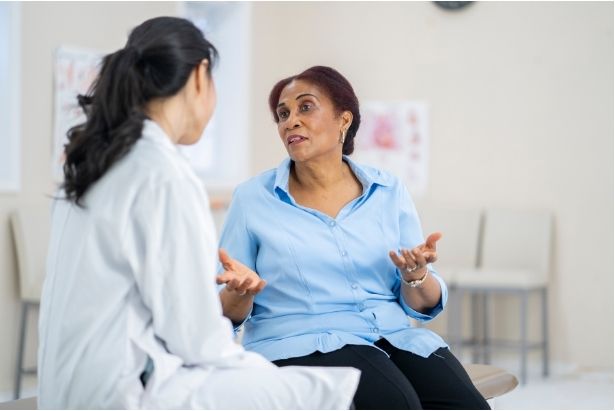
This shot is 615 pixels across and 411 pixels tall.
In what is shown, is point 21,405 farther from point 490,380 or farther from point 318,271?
point 490,380

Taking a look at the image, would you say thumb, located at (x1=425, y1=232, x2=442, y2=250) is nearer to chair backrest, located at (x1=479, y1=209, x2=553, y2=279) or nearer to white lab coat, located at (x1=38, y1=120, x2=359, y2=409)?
white lab coat, located at (x1=38, y1=120, x2=359, y2=409)

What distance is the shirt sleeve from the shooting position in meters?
2.43

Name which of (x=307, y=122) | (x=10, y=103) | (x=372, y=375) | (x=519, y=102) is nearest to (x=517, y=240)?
(x=519, y=102)

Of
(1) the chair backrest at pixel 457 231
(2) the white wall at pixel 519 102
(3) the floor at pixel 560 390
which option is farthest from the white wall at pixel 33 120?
(3) the floor at pixel 560 390

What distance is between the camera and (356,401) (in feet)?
6.95

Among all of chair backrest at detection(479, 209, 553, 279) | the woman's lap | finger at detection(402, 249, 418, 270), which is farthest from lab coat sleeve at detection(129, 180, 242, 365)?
chair backrest at detection(479, 209, 553, 279)

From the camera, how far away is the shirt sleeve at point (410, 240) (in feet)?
7.98

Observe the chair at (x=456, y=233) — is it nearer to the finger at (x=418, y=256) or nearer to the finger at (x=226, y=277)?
the finger at (x=418, y=256)

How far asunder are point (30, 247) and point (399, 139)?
2409 mm

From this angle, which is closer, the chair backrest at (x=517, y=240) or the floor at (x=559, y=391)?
the floor at (x=559, y=391)

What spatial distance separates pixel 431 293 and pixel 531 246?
3.36m

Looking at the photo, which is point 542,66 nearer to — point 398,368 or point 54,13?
point 54,13

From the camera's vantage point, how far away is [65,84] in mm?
4891

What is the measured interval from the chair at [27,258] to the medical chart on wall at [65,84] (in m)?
0.31
